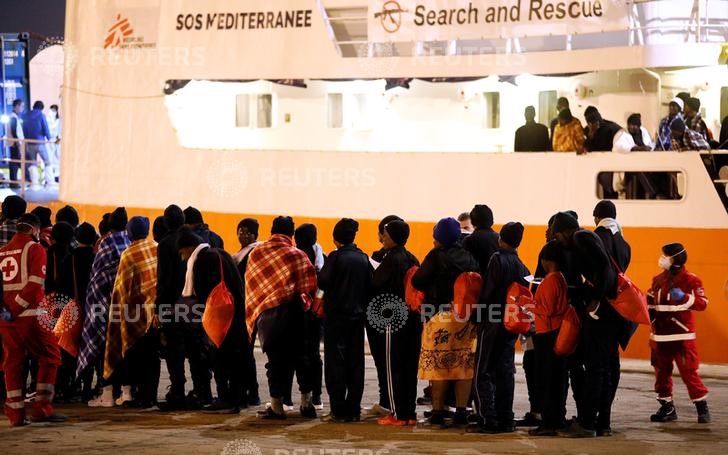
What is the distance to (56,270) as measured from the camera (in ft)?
36.3

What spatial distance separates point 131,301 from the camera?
34.9ft

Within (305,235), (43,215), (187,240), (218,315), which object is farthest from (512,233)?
(43,215)

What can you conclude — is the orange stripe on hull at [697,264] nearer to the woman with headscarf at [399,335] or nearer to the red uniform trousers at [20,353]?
the woman with headscarf at [399,335]

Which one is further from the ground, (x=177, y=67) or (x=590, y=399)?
(x=177, y=67)

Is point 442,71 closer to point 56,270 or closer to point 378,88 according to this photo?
point 378,88

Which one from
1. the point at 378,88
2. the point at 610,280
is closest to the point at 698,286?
the point at 610,280

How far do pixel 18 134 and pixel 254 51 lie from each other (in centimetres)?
573

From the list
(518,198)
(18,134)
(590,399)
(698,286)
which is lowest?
(590,399)

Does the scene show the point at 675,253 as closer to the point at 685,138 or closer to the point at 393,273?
the point at 393,273

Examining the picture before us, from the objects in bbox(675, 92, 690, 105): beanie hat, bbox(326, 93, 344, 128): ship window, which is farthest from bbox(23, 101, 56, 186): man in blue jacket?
bbox(675, 92, 690, 105): beanie hat

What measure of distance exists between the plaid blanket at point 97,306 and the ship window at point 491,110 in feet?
19.0

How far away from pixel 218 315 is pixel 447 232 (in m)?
2.04

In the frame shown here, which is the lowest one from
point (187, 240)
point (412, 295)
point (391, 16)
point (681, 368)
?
point (681, 368)

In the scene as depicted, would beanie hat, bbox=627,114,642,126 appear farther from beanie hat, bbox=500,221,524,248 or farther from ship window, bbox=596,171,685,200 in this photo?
beanie hat, bbox=500,221,524,248
